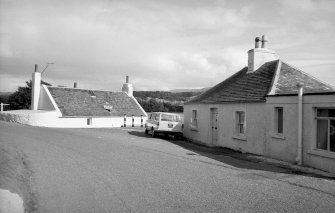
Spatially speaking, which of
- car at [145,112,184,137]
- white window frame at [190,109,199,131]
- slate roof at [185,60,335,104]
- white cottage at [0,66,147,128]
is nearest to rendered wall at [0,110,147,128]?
white cottage at [0,66,147,128]

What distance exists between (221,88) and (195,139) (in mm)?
3880

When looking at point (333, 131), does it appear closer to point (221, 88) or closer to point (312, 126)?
point (312, 126)

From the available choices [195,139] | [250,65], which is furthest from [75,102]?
[250,65]

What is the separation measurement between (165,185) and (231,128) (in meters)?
10.5

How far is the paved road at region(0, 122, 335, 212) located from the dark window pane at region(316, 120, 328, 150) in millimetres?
1900

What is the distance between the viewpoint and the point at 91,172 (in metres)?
10.3

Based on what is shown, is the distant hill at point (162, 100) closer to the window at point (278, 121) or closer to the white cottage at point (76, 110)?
the white cottage at point (76, 110)

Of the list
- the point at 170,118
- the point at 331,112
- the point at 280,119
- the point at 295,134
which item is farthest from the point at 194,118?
the point at 331,112

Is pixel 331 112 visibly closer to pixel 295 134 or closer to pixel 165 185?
pixel 295 134

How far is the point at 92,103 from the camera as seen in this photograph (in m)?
35.8

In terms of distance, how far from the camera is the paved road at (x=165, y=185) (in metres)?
7.18

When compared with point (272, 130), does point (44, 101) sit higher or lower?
higher

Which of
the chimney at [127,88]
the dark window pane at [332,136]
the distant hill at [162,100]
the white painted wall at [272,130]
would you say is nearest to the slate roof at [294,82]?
the white painted wall at [272,130]

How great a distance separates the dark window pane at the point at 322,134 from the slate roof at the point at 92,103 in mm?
23634
